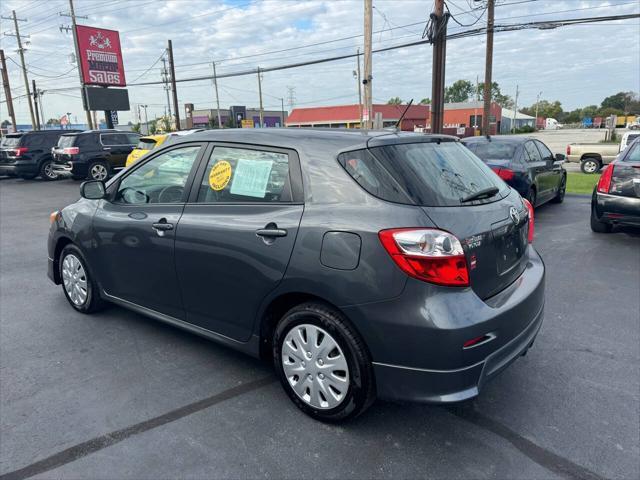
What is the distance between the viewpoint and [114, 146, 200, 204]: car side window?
134 inches

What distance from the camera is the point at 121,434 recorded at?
8.86ft

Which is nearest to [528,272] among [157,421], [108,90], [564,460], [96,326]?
[564,460]

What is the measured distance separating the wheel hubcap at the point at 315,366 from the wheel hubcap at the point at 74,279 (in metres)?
2.43

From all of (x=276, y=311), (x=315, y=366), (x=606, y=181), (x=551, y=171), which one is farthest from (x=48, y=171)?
(x=315, y=366)

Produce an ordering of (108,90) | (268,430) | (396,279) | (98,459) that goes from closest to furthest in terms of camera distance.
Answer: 1. (396,279)
2. (98,459)
3. (268,430)
4. (108,90)

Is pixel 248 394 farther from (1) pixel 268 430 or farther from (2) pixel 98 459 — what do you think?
(2) pixel 98 459

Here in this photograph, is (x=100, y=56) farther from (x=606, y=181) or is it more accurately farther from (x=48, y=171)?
(x=606, y=181)

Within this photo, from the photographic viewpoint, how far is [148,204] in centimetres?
361

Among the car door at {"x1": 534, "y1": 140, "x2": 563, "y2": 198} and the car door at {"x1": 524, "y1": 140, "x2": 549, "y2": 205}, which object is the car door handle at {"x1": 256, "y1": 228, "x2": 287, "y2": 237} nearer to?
the car door at {"x1": 524, "y1": 140, "x2": 549, "y2": 205}

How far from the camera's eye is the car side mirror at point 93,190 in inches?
153

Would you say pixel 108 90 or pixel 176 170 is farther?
→ pixel 108 90

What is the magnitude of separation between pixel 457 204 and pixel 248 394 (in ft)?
5.85

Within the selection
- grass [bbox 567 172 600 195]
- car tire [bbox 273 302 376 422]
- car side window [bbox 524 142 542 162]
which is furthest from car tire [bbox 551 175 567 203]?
car tire [bbox 273 302 376 422]

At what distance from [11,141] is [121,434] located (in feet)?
65.1
